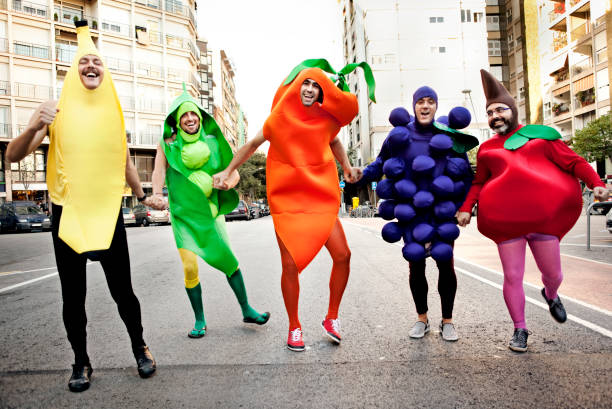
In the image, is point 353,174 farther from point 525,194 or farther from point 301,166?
point 525,194

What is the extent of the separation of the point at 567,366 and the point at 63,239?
127 inches

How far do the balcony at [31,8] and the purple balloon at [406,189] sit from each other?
43.2 metres

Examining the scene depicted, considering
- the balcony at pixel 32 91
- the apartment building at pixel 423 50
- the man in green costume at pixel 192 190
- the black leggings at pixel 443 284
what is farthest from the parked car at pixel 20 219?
the apartment building at pixel 423 50

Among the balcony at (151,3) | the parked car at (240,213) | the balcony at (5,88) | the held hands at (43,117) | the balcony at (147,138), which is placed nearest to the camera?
the held hands at (43,117)

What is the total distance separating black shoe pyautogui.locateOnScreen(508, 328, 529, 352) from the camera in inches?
136

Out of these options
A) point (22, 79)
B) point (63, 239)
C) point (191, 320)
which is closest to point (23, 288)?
point (191, 320)

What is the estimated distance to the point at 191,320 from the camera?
4.76 m

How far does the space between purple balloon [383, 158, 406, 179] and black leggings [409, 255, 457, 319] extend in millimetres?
713

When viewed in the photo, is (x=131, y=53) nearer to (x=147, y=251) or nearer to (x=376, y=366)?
(x=147, y=251)

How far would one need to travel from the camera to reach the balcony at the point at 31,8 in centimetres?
3769

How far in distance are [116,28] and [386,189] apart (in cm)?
4446

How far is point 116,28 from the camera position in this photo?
42.2 m

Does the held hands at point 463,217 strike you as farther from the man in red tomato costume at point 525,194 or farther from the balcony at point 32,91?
the balcony at point 32,91

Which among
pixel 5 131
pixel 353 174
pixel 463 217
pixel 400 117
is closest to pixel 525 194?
pixel 463 217
